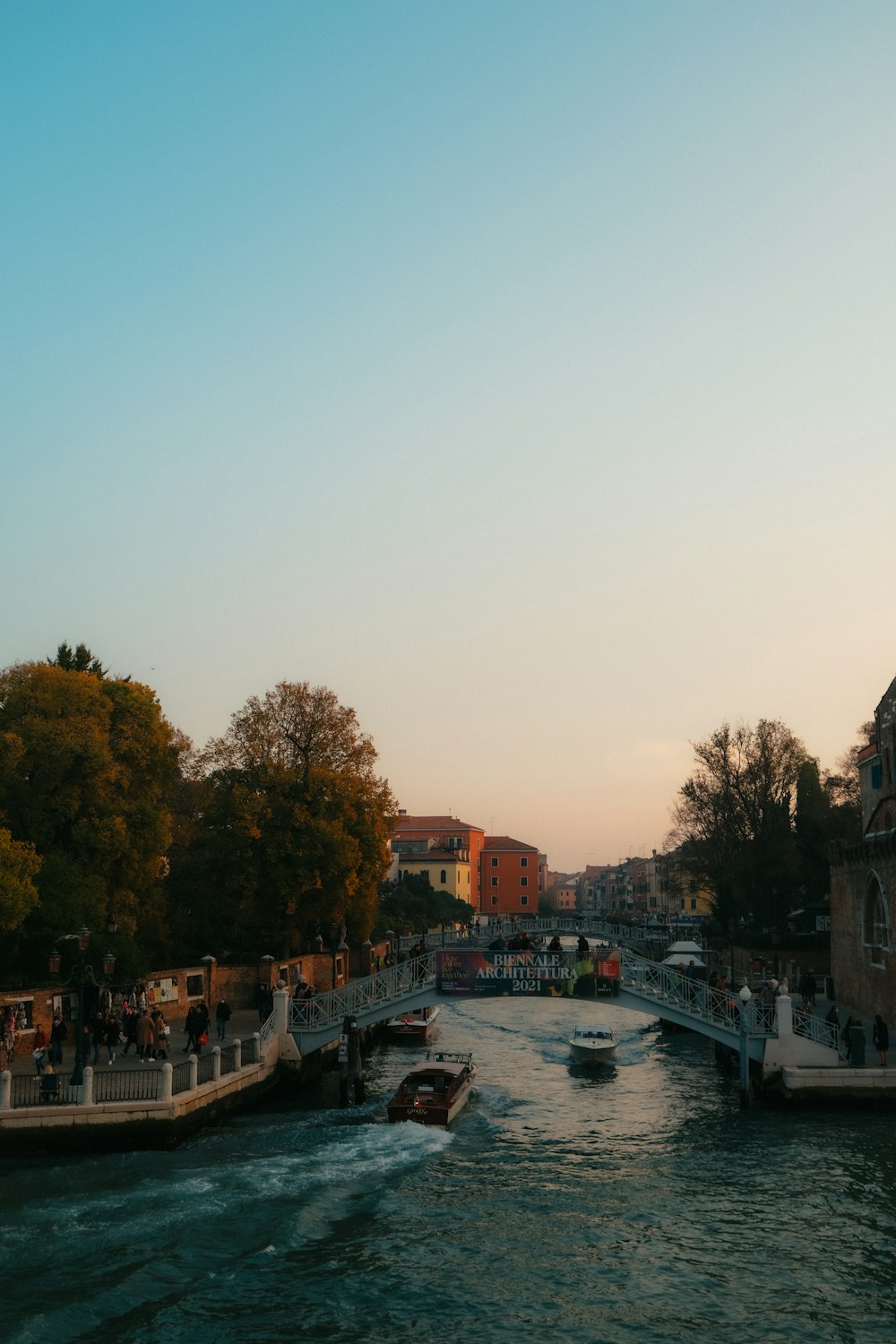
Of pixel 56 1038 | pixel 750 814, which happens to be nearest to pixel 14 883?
pixel 56 1038

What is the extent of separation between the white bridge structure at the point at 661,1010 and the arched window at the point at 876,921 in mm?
4491

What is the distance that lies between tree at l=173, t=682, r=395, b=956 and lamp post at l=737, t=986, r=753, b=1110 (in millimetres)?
19337

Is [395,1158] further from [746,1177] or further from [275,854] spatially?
[275,854]

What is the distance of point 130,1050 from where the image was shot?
2819cm

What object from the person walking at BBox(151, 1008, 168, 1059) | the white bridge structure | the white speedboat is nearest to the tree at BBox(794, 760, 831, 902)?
the white speedboat

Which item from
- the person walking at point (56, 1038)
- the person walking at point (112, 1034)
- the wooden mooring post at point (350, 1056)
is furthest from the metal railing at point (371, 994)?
the person walking at point (56, 1038)

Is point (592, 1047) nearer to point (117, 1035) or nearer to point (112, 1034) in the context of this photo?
point (117, 1035)

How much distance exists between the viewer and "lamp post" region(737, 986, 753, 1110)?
27688mm

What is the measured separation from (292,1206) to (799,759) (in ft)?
162

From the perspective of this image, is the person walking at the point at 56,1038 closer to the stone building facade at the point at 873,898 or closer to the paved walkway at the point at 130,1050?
the paved walkway at the point at 130,1050

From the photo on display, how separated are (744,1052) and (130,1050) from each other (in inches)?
600

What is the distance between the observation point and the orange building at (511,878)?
431 feet

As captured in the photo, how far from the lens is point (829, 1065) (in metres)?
27.6

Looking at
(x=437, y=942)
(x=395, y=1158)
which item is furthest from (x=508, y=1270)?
(x=437, y=942)
